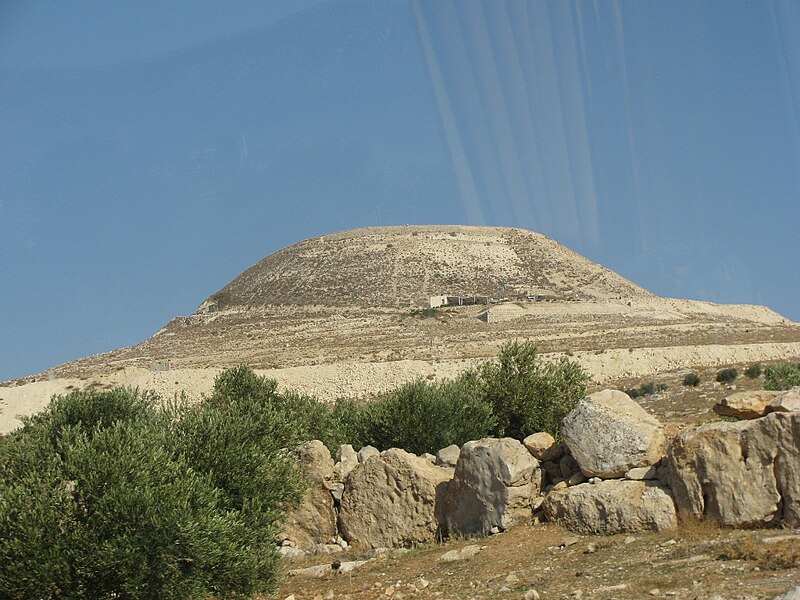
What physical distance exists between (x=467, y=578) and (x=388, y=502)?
4.24 metres

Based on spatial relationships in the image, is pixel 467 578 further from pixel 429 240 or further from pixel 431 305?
pixel 429 240

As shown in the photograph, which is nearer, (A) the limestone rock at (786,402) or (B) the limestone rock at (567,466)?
(A) the limestone rock at (786,402)

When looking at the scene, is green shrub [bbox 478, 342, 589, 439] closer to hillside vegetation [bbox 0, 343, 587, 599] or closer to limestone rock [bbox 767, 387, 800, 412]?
hillside vegetation [bbox 0, 343, 587, 599]

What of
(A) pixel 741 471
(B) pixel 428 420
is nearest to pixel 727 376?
(B) pixel 428 420

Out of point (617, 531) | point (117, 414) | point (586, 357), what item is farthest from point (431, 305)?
point (617, 531)

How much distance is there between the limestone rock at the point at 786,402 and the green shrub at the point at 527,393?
9.22 meters

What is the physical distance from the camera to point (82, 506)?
40.6ft

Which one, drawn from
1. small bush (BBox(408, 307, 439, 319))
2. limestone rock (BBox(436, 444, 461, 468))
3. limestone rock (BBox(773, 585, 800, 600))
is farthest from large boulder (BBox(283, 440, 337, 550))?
small bush (BBox(408, 307, 439, 319))

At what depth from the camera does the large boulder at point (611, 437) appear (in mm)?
14523

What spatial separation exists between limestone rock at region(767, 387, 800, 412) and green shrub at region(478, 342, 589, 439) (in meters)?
9.22

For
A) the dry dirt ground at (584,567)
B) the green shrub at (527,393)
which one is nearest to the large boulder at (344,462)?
the dry dirt ground at (584,567)

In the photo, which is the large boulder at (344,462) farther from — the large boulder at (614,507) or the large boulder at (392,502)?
the large boulder at (614,507)

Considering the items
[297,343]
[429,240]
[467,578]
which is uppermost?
[429,240]

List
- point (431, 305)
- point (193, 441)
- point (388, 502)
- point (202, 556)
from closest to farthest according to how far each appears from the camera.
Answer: point (202, 556), point (193, 441), point (388, 502), point (431, 305)
